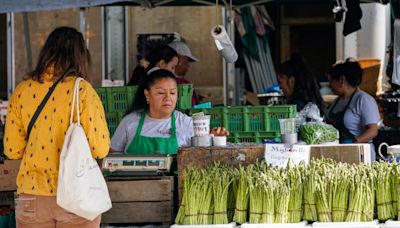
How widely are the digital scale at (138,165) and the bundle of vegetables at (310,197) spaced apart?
0.90 meters

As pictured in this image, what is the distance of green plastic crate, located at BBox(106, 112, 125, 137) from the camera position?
6.85m

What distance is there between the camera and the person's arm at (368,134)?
7523mm

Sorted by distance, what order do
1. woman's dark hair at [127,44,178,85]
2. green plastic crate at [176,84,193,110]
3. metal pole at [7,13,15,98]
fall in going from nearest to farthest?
green plastic crate at [176,84,193,110] → woman's dark hair at [127,44,178,85] → metal pole at [7,13,15,98]

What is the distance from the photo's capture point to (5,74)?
41.8ft

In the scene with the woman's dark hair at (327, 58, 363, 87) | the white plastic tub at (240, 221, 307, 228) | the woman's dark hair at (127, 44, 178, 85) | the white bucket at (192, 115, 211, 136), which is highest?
the woman's dark hair at (127, 44, 178, 85)

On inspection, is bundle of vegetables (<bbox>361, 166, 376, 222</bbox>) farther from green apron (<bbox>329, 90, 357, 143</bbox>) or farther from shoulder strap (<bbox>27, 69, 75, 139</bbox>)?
green apron (<bbox>329, 90, 357, 143</bbox>)

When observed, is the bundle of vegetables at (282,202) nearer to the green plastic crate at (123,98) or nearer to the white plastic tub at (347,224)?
A: the white plastic tub at (347,224)

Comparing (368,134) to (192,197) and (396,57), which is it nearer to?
(396,57)

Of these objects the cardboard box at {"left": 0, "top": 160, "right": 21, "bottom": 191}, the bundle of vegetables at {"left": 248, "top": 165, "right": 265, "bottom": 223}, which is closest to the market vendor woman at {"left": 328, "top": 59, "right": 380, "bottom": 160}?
the bundle of vegetables at {"left": 248, "top": 165, "right": 265, "bottom": 223}

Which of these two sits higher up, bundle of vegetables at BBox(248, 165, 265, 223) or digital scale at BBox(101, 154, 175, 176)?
digital scale at BBox(101, 154, 175, 176)

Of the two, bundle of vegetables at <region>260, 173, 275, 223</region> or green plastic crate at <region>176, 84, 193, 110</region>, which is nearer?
bundle of vegetables at <region>260, 173, 275, 223</region>

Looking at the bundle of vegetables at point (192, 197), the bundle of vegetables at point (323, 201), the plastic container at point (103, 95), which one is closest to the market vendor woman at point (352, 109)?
the plastic container at point (103, 95)

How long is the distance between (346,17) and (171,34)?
4231 mm

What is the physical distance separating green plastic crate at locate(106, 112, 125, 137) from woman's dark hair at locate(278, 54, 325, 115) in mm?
1629
